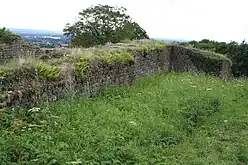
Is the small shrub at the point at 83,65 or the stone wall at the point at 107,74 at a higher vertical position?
the small shrub at the point at 83,65

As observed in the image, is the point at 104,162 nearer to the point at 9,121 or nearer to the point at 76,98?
the point at 9,121

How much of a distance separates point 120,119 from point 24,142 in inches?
91.9

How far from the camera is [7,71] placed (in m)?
7.04

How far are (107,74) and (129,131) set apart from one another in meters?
3.33

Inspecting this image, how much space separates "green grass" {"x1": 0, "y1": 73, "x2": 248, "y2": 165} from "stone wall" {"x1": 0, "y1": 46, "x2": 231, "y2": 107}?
25 centimetres

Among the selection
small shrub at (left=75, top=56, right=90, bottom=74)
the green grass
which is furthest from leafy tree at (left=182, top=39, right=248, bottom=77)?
small shrub at (left=75, top=56, right=90, bottom=74)

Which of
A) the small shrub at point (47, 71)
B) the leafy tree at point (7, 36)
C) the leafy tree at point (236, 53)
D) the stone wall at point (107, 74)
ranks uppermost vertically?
the leafy tree at point (7, 36)

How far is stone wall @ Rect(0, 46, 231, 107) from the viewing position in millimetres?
6965

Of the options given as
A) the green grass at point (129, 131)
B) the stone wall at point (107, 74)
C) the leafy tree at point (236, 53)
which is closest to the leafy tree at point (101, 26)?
the leafy tree at point (236, 53)

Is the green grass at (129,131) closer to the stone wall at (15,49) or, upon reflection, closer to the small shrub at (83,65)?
the small shrub at (83,65)

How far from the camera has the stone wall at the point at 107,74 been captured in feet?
22.9

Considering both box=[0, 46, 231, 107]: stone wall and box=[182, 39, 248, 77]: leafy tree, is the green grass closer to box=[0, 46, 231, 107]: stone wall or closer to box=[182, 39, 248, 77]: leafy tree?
box=[0, 46, 231, 107]: stone wall

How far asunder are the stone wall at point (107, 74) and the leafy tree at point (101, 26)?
16.4 metres

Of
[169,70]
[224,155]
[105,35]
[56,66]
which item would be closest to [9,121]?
[56,66]
